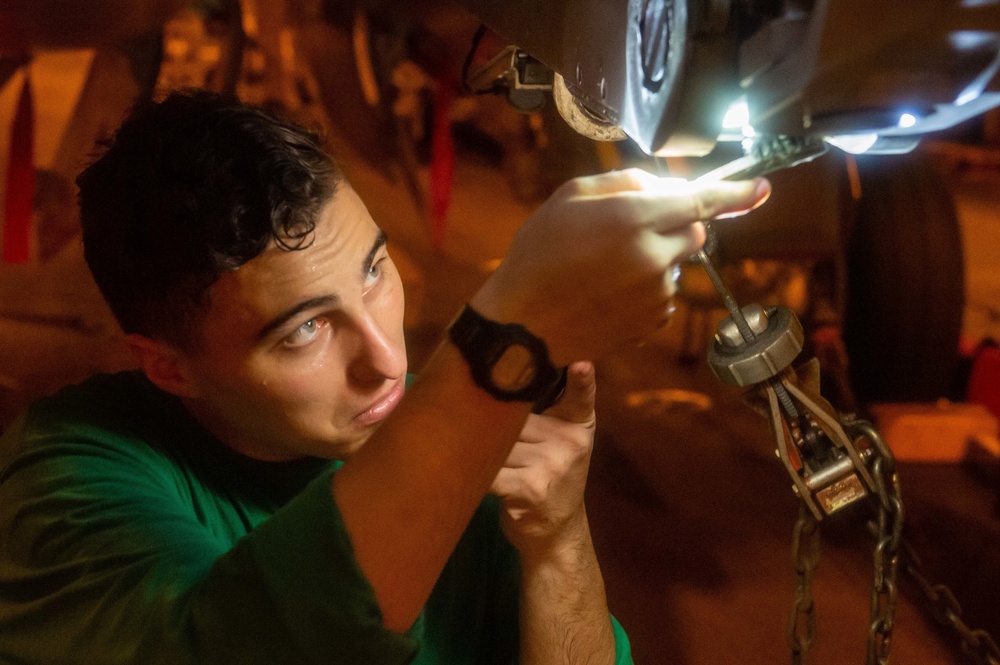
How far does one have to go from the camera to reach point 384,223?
15.6 ft

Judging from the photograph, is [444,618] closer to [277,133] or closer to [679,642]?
[277,133]

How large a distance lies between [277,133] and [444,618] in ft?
2.28

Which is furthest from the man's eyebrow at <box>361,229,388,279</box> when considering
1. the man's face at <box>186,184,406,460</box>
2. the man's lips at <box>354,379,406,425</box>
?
the man's lips at <box>354,379,406,425</box>

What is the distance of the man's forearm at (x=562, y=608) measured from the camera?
109 centimetres

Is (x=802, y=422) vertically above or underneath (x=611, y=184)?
underneath

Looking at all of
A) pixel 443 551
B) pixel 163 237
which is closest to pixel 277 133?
pixel 163 237

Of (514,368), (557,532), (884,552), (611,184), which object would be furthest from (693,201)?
(557,532)

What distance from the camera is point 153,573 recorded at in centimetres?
67

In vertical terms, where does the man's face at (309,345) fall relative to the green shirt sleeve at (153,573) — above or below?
above

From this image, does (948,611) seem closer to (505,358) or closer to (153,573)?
(505,358)

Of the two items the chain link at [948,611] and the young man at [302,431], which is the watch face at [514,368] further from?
the chain link at [948,611]

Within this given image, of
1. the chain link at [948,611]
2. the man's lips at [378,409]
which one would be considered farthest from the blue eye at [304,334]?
the chain link at [948,611]

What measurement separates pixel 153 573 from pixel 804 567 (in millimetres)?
615

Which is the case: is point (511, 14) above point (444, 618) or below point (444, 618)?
above
